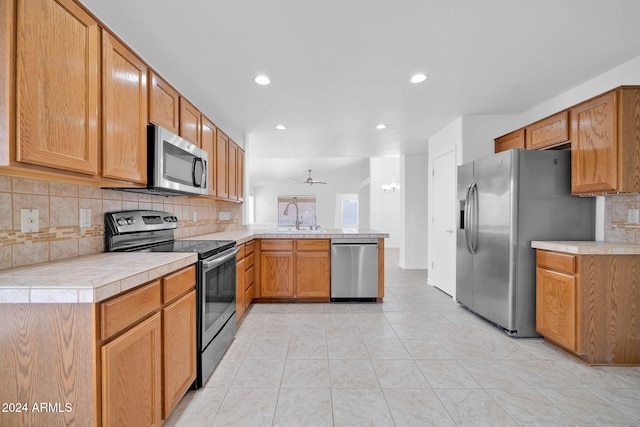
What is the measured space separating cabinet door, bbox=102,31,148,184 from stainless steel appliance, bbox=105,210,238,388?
0.44 metres

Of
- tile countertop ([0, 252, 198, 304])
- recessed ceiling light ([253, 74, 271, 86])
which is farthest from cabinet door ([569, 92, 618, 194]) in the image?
tile countertop ([0, 252, 198, 304])

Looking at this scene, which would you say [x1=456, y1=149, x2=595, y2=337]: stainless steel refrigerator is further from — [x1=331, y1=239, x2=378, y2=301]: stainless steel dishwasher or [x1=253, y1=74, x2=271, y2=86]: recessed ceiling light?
[x1=253, y1=74, x2=271, y2=86]: recessed ceiling light

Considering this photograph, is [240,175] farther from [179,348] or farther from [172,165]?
[179,348]

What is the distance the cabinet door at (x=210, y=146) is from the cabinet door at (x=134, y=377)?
178cm

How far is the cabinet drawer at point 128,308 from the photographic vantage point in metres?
0.98

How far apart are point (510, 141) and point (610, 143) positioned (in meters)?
1.08

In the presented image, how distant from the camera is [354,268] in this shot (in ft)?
11.3

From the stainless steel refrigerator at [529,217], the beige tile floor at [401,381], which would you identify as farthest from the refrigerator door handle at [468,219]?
the beige tile floor at [401,381]

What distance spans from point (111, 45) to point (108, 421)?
173 cm

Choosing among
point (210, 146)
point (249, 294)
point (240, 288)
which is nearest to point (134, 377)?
point (240, 288)

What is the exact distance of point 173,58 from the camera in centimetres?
222

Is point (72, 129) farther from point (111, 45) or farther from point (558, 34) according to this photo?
point (558, 34)

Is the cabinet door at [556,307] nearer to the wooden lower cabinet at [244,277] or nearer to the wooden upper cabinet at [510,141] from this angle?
the wooden upper cabinet at [510,141]

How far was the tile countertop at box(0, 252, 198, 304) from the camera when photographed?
92cm
